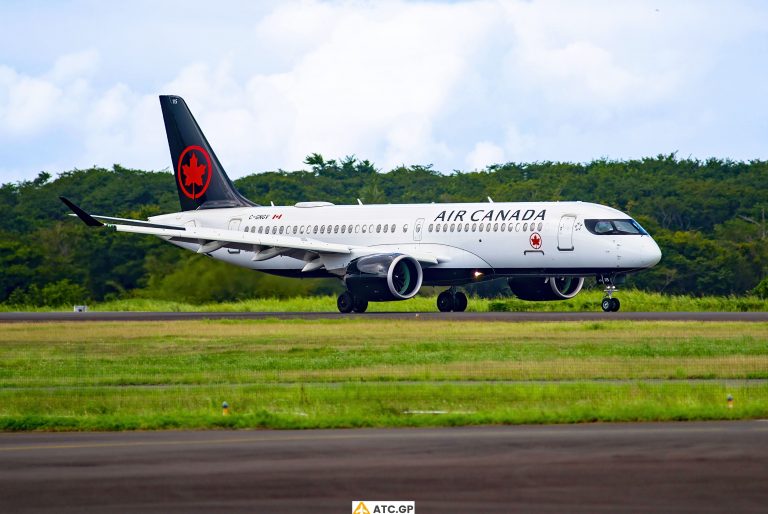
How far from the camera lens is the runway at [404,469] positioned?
39.6 ft

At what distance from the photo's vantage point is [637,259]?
45.5 metres

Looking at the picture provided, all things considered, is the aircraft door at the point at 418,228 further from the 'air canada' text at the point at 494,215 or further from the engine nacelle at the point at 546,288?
the engine nacelle at the point at 546,288

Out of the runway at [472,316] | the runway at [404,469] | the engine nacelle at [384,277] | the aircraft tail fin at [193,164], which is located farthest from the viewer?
the aircraft tail fin at [193,164]

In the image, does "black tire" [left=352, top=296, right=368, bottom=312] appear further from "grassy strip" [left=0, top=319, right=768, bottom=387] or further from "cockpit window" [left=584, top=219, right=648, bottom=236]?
"cockpit window" [left=584, top=219, right=648, bottom=236]

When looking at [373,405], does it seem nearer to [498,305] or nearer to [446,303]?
[446,303]

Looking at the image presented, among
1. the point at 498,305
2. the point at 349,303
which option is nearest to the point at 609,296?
the point at 498,305

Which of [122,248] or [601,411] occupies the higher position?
[122,248]

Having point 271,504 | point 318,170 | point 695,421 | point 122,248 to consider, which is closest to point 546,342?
point 695,421

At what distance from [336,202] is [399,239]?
59.3 m

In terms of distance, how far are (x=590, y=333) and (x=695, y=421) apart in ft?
57.7

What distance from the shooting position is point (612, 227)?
46.2 metres

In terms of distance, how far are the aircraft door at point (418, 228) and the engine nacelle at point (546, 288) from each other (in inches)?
140

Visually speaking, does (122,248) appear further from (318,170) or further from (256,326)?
(318,170)

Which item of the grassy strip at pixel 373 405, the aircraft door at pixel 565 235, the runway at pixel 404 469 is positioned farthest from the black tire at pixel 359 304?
the runway at pixel 404 469
